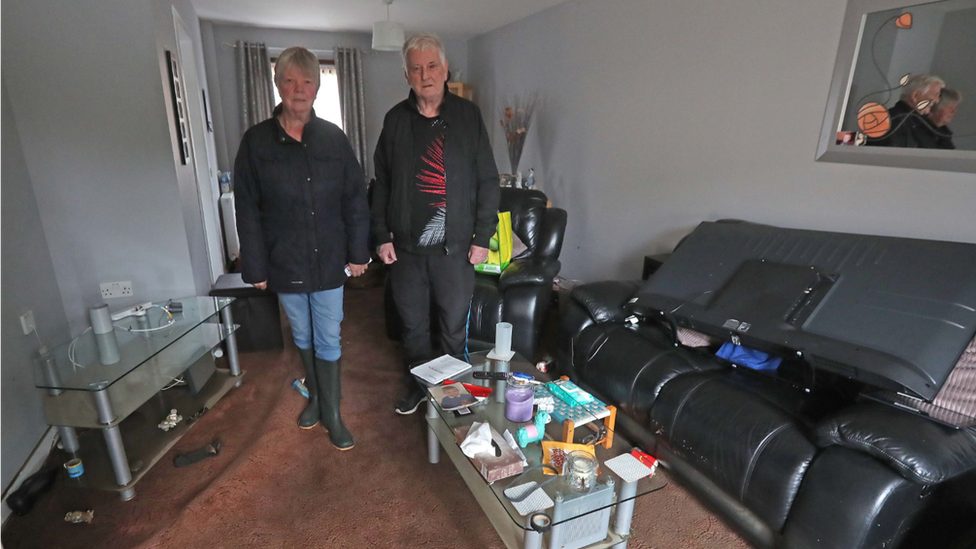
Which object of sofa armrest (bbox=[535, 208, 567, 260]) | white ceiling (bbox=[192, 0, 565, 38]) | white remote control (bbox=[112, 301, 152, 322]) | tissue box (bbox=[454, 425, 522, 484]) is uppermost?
white ceiling (bbox=[192, 0, 565, 38])

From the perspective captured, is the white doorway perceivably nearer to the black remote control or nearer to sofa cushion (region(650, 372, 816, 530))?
the black remote control

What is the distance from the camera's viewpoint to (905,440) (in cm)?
120

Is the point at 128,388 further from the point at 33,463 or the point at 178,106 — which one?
the point at 178,106

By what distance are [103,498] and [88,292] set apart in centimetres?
104

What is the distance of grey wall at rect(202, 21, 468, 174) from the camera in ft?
15.5

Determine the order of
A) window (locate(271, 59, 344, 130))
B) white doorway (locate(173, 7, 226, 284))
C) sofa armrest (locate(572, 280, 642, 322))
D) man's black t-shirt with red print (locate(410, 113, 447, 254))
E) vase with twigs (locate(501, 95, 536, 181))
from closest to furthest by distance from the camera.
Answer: man's black t-shirt with red print (locate(410, 113, 447, 254))
sofa armrest (locate(572, 280, 642, 322))
white doorway (locate(173, 7, 226, 284))
vase with twigs (locate(501, 95, 536, 181))
window (locate(271, 59, 344, 130))

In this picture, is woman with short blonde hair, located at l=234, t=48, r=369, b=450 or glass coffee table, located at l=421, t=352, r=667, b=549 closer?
glass coffee table, located at l=421, t=352, r=667, b=549

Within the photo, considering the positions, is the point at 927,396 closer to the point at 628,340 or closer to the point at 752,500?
the point at 752,500

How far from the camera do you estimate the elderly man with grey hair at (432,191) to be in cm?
180

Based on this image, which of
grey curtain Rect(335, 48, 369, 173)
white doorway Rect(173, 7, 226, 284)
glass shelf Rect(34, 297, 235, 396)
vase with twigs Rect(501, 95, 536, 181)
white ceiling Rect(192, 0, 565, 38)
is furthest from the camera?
grey curtain Rect(335, 48, 369, 173)

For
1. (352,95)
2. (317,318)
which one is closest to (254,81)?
(352,95)

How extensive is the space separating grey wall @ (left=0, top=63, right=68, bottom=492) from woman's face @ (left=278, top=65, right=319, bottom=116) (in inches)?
45.6

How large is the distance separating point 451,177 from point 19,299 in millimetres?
1633

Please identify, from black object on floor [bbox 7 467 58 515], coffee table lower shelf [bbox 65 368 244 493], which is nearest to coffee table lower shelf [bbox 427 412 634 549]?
coffee table lower shelf [bbox 65 368 244 493]
